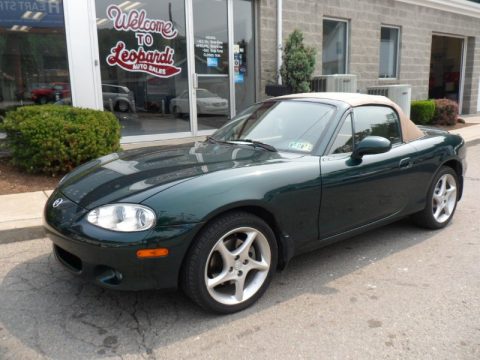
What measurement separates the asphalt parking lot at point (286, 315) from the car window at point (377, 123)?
1.07 m

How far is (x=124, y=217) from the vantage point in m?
2.56

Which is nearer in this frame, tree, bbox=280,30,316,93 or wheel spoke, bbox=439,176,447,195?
wheel spoke, bbox=439,176,447,195

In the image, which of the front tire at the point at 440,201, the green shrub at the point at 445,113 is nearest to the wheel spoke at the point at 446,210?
the front tire at the point at 440,201

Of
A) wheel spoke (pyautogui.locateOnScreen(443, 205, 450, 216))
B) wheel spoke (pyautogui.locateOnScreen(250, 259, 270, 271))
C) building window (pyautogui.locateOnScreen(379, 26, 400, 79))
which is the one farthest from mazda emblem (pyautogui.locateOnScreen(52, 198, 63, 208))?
building window (pyautogui.locateOnScreen(379, 26, 400, 79))

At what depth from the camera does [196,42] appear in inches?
352

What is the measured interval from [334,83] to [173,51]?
3884mm

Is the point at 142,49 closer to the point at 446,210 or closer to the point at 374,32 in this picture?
the point at 446,210

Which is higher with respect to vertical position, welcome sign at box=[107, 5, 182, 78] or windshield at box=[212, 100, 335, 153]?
welcome sign at box=[107, 5, 182, 78]

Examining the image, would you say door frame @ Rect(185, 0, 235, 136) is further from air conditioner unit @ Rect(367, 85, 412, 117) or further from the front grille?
the front grille

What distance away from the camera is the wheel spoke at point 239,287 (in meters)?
2.86

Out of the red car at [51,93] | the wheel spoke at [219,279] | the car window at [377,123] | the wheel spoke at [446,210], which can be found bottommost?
the wheel spoke at [446,210]

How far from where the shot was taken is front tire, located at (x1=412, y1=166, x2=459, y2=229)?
14.2ft

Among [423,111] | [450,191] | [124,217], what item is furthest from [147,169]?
[423,111]

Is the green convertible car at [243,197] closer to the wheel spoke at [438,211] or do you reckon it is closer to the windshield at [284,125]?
the windshield at [284,125]
